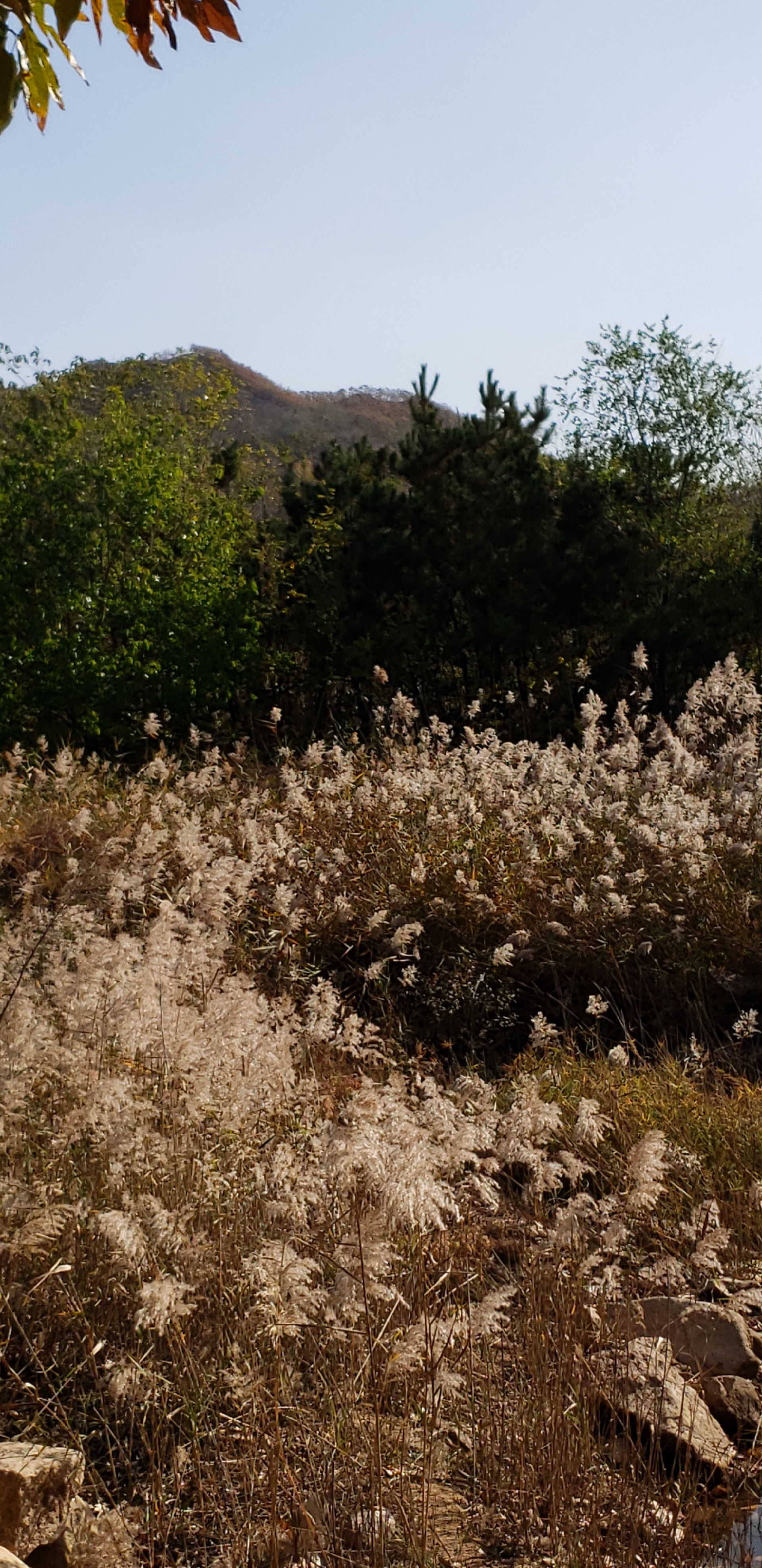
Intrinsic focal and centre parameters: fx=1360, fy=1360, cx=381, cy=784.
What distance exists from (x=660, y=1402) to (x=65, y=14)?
2852 millimetres

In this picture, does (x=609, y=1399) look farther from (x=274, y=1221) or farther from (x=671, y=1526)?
(x=274, y=1221)

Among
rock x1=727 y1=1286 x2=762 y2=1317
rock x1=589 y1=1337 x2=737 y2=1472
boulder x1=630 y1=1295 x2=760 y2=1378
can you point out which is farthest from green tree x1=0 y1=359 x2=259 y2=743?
rock x1=589 y1=1337 x2=737 y2=1472

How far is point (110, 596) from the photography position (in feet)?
42.4

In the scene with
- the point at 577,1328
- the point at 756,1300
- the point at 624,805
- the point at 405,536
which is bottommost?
the point at 756,1300

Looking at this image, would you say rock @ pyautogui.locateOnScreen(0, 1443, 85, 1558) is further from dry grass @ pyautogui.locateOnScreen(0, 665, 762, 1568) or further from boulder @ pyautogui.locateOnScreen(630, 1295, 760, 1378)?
boulder @ pyautogui.locateOnScreen(630, 1295, 760, 1378)

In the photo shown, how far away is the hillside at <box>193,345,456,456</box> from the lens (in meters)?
71.1

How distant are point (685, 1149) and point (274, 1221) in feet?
5.40

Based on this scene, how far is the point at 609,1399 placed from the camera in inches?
112

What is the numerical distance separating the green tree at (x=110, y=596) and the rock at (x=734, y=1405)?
9.77 m

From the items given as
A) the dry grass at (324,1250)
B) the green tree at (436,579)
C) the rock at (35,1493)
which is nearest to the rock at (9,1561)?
the rock at (35,1493)

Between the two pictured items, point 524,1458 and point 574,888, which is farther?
point 574,888

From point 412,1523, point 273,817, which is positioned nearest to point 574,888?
point 273,817

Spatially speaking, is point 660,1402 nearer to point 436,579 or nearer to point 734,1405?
point 734,1405

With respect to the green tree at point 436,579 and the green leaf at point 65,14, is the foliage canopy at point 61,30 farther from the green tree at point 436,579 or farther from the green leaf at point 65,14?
the green tree at point 436,579
